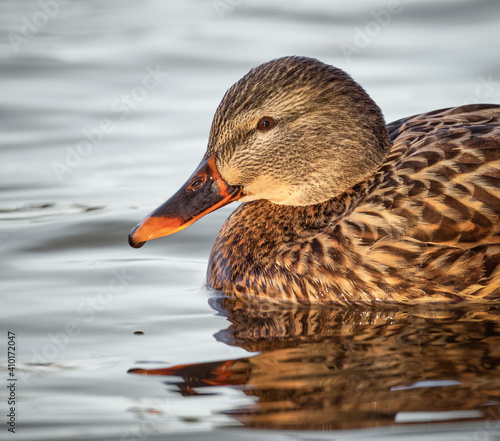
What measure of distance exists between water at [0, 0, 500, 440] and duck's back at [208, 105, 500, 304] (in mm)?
229

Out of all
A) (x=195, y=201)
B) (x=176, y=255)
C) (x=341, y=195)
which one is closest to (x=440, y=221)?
(x=341, y=195)

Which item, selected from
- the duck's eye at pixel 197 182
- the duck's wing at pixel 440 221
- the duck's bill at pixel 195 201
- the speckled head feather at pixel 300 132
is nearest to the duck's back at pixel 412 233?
the duck's wing at pixel 440 221

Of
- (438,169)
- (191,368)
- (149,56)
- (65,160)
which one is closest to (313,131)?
(438,169)

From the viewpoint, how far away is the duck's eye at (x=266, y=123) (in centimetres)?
719

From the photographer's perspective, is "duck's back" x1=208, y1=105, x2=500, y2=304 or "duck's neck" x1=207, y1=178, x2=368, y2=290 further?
"duck's neck" x1=207, y1=178, x2=368, y2=290

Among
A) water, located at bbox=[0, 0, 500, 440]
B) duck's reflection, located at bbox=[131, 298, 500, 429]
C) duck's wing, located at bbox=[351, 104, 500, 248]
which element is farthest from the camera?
duck's wing, located at bbox=[351, 104, 500, 248]

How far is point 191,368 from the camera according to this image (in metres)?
6.00

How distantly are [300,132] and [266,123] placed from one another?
256 millimetres

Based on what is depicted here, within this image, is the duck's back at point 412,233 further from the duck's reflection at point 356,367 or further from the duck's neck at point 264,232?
the duck's reflection at point 356,367

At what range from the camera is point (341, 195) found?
7.33 meters

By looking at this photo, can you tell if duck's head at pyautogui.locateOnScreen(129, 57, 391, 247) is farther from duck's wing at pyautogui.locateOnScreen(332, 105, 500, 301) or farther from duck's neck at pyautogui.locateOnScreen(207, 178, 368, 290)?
duck's wing at pyautogui.locateOnScreen(332, 105, 500, 301)

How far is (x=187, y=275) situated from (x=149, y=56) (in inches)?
242

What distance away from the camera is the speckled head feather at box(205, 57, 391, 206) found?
7109 millimetres

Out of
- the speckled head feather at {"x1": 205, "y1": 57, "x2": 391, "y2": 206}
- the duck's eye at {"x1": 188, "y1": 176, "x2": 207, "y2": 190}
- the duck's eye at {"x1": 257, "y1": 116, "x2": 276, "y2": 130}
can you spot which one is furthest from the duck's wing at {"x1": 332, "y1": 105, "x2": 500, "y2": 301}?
the duck's eye at {"x1": 188, "y1": 176, "x2": 207, "y2": 190}
